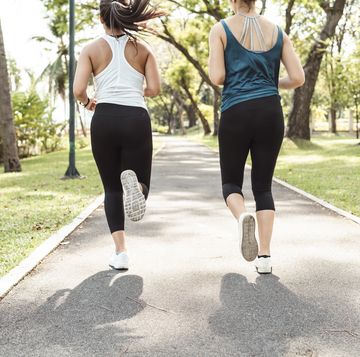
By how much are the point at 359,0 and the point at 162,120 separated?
5862 cm

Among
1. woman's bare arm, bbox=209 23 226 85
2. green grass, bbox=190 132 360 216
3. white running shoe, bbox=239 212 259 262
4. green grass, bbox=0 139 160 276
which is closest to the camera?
white running shoe, bbox=239 212 259 262

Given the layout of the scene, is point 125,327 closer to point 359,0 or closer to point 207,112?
point 359,0

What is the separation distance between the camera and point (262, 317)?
10.5 ft

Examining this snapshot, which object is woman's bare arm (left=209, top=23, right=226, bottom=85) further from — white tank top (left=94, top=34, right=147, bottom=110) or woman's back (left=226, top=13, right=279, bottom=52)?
white tank top (left=94, top=34, right=147, bottom=110)

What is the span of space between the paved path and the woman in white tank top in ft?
2.15

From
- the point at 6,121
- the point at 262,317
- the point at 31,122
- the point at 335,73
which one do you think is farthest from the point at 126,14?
the point at 335,73

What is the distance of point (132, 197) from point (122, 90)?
2.52 feet

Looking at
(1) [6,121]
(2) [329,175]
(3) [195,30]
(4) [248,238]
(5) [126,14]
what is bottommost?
(2) [329,175]

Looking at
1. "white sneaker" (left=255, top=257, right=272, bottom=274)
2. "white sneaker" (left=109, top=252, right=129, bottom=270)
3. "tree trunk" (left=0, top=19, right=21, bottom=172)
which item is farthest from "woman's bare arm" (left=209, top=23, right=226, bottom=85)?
"tree trunk" (left=0, top=19, right=21, bottom=172)

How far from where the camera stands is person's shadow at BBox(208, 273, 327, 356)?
281 cm

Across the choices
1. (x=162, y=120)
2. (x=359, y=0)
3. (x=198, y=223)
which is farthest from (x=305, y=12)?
(x=162, y=120)

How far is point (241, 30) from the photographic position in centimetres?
381

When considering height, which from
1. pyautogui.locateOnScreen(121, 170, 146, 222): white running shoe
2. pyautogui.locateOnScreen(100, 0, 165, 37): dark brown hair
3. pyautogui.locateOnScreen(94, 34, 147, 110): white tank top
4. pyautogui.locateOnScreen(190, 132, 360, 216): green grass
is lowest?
pyautogui.locateOnScreen(190, 132, 360, 216): green grass

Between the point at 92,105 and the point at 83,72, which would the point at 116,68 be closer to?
the point at 83,72
